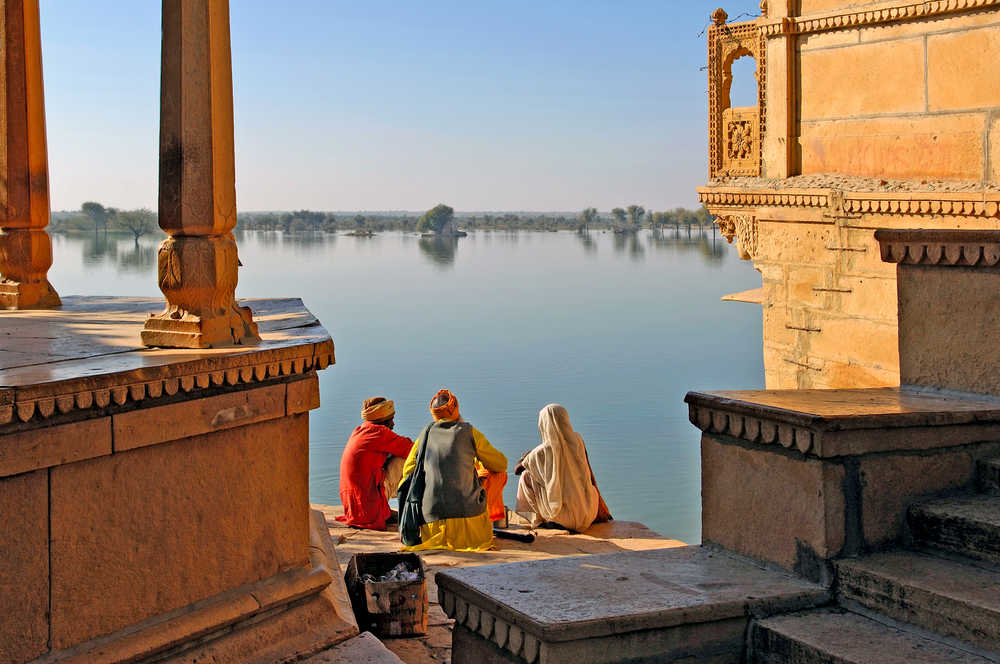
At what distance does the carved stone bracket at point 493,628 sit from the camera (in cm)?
258

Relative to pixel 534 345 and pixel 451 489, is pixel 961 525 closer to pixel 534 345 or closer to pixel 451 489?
pixel 451 489

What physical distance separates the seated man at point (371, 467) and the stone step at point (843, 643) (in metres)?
5.21

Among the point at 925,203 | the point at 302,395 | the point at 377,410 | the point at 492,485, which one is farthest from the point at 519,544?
the point at 302,395

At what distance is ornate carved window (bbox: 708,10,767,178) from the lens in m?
7.43

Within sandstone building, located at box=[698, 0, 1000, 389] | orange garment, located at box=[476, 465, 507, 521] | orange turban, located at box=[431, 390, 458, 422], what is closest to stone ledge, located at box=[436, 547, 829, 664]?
sandstone building, located at box=[698, 0, 1000, 389]

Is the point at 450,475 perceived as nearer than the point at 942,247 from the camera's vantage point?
No

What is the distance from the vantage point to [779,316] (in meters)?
7.14

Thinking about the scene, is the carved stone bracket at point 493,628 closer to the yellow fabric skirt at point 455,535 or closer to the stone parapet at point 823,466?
the stone parapet at point 823,466

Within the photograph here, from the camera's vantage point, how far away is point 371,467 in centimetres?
768

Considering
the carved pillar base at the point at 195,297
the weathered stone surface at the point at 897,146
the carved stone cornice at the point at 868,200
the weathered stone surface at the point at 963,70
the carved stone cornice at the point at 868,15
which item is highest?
the carved stone cornice at the point at 868,15

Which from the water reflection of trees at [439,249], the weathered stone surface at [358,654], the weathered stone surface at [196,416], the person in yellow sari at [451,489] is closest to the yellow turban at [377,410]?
the person in yellow sari at [451,489]

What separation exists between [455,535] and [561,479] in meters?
1.14

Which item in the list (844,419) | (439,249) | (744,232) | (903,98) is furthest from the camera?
(439,249)

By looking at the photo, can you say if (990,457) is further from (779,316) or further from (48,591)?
(779,316)
